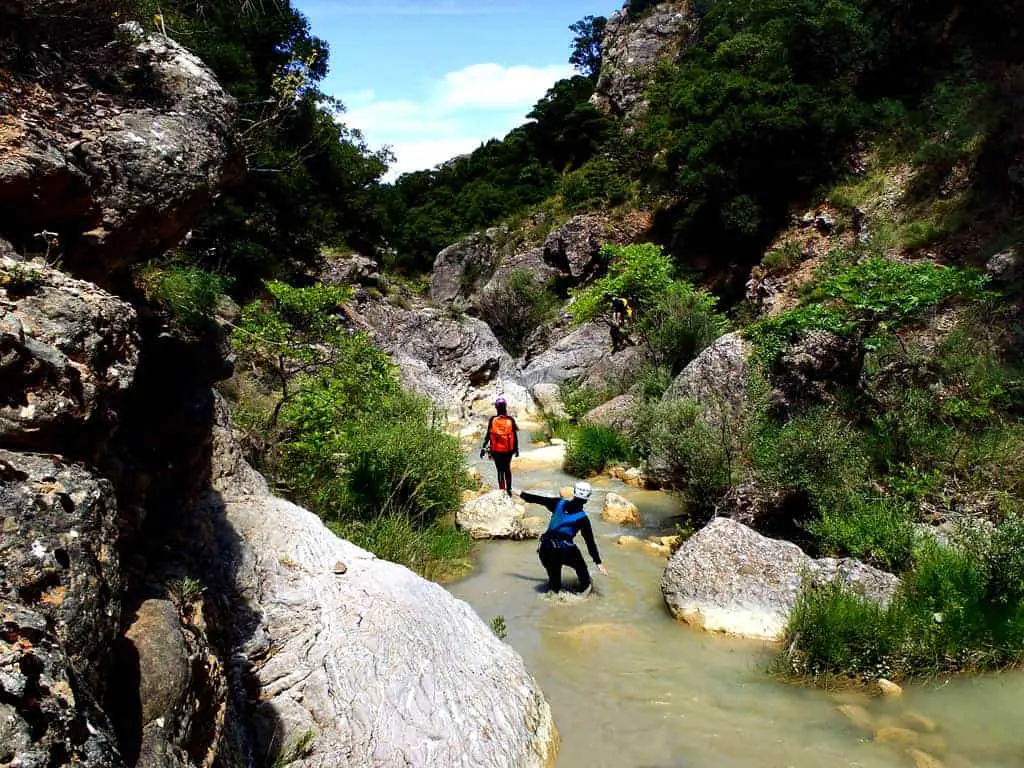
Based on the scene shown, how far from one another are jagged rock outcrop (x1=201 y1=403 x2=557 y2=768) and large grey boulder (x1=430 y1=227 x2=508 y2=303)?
3053 centimetres

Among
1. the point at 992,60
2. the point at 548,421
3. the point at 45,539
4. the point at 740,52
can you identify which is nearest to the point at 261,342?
the point at 45,539

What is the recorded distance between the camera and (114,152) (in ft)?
10.2

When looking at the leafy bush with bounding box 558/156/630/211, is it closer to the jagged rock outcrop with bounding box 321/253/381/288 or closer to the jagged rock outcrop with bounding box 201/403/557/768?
the jagged rock outcrop with bounding box 321/253/381/288

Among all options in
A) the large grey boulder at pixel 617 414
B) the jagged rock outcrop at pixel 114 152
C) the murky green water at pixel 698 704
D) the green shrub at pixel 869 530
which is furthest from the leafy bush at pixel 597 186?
the jagged rock outcrop at pixel 114 152

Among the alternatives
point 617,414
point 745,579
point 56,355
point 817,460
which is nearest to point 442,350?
point 617,414

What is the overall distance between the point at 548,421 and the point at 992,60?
44.6 feet

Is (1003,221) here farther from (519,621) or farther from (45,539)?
(45,539)

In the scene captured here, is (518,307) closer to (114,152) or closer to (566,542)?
(566,542)

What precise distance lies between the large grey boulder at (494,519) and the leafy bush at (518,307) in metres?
20.6

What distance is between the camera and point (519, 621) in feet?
21.7

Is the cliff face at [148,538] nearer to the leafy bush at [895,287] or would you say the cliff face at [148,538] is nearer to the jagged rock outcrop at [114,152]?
the jagged rock outcrop at [114,152]

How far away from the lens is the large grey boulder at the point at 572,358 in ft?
70.9

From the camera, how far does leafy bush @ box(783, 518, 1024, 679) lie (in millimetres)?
5148

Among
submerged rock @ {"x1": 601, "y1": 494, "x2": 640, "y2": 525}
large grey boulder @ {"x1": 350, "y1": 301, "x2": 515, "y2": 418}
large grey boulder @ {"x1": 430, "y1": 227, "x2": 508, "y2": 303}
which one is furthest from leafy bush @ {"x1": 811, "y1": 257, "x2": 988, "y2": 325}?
large grey boulder @ {"x1": 430, "y1": 227, "x2": 508, "y2": 303}
